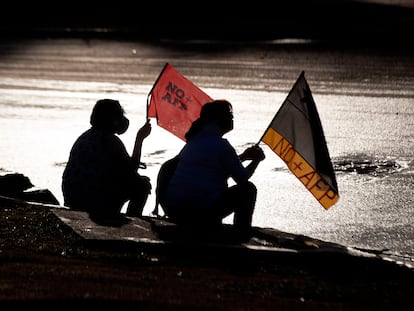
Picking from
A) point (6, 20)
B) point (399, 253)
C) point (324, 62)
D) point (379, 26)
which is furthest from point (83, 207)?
point (6, 20)

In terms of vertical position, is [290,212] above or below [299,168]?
below

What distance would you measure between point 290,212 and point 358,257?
2758 millimetres

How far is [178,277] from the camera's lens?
7363 millimetres

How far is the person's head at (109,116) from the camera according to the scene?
9781mm

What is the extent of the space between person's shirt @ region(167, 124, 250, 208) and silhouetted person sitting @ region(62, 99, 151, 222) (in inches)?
27.1

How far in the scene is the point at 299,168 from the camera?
9383 mm

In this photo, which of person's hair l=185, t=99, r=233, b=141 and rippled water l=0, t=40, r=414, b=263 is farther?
rippled water l=0, t=40, r=414, b=263

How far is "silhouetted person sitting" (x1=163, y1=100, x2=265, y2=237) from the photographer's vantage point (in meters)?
9.12

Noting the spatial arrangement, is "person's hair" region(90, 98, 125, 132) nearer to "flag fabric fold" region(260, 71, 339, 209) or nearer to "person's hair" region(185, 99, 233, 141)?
"person's hair" region(185, 99, 233, 141)

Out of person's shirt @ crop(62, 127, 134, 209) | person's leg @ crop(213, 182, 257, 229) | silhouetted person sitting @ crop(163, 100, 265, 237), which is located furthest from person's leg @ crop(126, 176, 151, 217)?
person's leg @ crop(213, 182, 257, 229)

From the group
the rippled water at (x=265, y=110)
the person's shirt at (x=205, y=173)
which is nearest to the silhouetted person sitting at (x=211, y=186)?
the person's shirt at (x=205, y=173)

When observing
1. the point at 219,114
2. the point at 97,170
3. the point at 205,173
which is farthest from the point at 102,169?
the point at 219,114

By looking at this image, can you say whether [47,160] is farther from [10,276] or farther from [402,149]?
[10,276]

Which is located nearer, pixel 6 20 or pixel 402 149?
pixel 402 149
